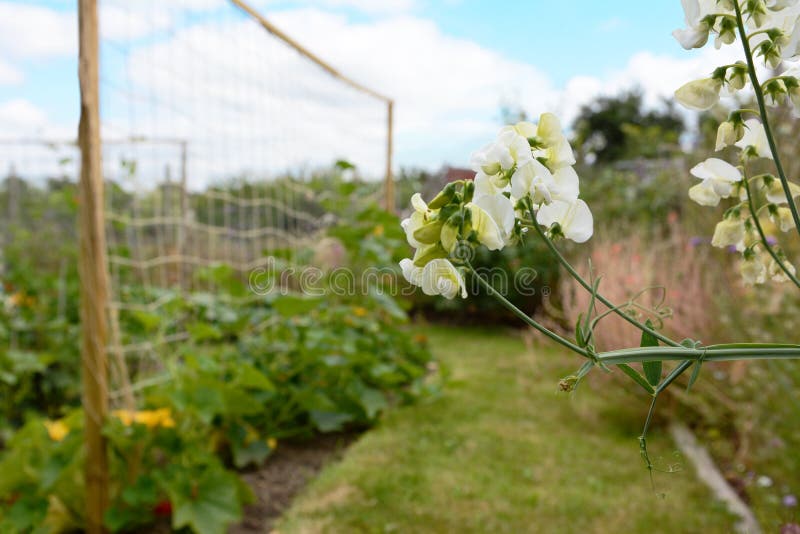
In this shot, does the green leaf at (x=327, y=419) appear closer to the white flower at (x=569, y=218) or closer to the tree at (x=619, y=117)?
the white flower at (x=569, y=218)

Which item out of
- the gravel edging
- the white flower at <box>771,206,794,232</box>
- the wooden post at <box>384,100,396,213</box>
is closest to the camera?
the white flower at <box>771,206,794,232</box>

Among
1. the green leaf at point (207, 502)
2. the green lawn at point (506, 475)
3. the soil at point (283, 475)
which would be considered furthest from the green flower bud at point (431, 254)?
the soil at point (283, 475)

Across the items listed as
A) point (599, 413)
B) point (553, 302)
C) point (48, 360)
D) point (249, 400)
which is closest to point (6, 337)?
point (48, 360)

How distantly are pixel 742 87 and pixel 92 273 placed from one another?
5.64 feet

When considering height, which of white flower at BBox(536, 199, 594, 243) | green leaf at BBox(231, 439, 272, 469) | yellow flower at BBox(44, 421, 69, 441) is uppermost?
white flower at BBox(536, 199, 594, 243)

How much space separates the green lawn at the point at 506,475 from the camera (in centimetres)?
206

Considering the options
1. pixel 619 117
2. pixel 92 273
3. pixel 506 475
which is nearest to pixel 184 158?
pixel 92 273

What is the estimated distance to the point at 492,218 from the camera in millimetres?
495

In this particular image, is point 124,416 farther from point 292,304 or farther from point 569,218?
point 569,218

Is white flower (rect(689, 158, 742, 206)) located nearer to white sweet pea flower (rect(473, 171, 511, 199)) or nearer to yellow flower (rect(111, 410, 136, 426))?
white sweet pea flower (rect(473, 171, 511, 199))

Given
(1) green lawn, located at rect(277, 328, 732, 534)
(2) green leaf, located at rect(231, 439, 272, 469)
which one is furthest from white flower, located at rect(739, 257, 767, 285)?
(2) green leaf, located at rect(231, 439, 272, 469)

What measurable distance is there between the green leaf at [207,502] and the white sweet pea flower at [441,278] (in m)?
1.54

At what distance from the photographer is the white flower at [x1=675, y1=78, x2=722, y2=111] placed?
1.76 ft

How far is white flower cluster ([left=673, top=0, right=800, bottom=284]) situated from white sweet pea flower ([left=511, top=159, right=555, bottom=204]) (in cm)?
14
